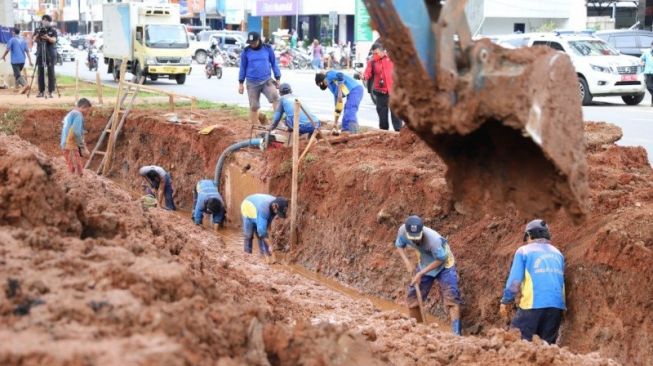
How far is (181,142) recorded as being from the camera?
18.1 meters

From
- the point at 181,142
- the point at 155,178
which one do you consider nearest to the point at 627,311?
the point at 155,178

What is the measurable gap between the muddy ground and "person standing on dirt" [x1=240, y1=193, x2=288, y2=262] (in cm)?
56

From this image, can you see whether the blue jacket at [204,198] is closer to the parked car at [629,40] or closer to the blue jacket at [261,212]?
the blue jacket at [261,212]

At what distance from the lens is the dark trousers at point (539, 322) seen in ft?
28.6

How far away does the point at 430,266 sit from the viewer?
9961 mm

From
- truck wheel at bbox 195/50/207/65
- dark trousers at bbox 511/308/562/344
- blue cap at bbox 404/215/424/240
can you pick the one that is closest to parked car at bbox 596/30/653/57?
blue cap at bbox 404/215/424/240

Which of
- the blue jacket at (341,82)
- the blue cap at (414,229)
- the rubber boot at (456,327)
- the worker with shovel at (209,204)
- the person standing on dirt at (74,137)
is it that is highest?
the blue jacket at (341,82)

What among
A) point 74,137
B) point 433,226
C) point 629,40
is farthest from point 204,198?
point 629,40

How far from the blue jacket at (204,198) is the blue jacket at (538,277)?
24.2 feet

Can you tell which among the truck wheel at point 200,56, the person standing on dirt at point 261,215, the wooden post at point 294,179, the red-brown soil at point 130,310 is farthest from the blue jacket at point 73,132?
the truck wheel at point 200,56

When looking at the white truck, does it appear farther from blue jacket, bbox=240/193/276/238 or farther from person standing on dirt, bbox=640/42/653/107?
blue jacket, bbox=240/193/276/238

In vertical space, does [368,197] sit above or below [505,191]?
below

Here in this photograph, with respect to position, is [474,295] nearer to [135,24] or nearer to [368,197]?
[368,197]

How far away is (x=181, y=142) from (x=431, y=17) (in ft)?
44.4
